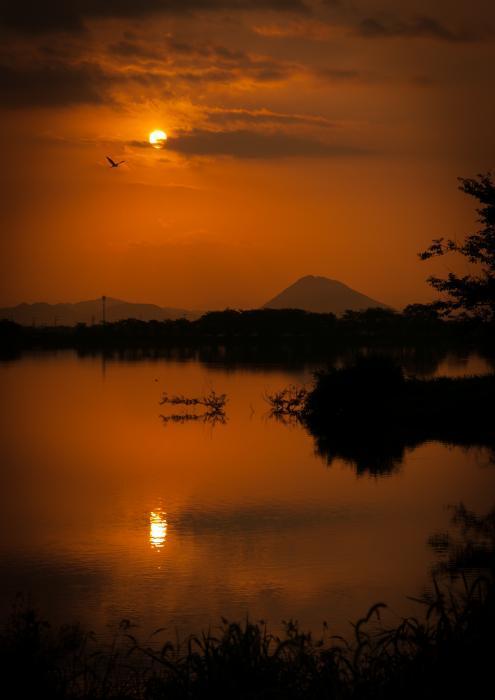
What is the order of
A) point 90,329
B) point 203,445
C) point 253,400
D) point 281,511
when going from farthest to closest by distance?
point 90,329 → point 253,400 → point 203,445 → point 281,511

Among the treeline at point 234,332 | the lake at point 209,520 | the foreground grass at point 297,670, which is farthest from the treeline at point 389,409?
the treeline at point 234,332

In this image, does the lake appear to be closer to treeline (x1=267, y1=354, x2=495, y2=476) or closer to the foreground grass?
treeline (x1=267, y1=354, x2=495, y2=476)

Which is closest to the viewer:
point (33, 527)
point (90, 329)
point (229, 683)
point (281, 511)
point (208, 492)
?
point (229, 683)

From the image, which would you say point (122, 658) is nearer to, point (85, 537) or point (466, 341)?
point (85, 537)

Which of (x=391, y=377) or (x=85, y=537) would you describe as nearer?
(x=85, y=537)

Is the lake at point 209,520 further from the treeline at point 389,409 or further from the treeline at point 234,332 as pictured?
the treeline at point 234,332

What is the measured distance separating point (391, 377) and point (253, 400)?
23.4ft

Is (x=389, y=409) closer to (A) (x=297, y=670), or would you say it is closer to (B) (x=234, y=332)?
(A) (x=297, y=670)

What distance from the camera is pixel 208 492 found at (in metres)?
15.9

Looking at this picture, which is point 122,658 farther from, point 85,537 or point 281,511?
point 281,511

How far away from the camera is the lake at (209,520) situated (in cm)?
958

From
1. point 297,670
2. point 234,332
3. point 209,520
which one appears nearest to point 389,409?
point 209,520

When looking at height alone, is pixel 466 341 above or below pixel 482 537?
above

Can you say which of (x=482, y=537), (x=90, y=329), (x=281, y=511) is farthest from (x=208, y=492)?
(x=90, y=329)
